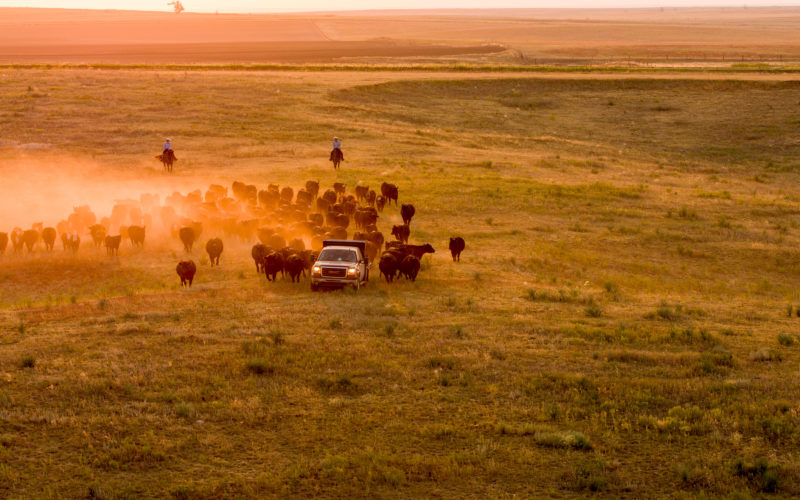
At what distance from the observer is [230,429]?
14.4m

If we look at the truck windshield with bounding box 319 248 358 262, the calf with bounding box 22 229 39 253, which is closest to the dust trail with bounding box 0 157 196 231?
the calf with bounding box 22 229 39 253

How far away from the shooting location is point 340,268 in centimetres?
2417

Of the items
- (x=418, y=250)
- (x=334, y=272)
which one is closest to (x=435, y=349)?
(x=334, y=272)

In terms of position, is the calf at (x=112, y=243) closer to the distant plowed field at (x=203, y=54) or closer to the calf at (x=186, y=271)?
the calf at (x=186, y=271)

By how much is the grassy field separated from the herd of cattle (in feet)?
2.51

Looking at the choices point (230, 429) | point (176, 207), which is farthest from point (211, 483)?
point (176, 207)

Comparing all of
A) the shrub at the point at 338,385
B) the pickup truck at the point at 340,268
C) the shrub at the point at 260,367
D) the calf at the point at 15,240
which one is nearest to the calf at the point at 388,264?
the pickup truck at the point at 340,268

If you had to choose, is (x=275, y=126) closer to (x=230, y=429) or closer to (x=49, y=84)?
(x=49, y=84)

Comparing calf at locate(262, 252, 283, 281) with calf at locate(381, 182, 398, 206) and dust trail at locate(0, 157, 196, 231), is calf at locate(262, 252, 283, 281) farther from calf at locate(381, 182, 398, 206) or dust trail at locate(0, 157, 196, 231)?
calf at locate(381, 182, 398, 206)

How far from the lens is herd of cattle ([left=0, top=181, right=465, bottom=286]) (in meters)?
26.2

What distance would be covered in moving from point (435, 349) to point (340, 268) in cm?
635

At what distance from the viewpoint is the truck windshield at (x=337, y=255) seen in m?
24.8

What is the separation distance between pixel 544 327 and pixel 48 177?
31.6m

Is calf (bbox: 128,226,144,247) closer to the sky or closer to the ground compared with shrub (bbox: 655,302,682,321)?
closer to the sky
